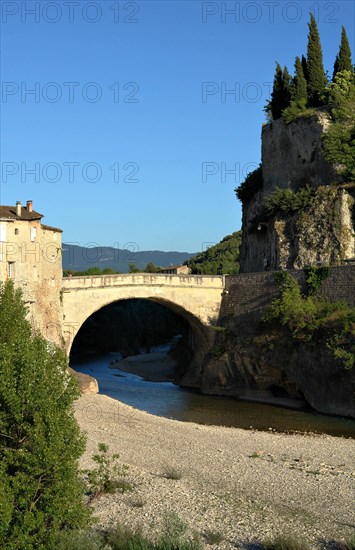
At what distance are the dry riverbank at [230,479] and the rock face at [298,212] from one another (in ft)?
53.4

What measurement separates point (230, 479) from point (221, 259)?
81.5 metres

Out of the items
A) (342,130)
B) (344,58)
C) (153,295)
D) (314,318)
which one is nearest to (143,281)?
(153,295)

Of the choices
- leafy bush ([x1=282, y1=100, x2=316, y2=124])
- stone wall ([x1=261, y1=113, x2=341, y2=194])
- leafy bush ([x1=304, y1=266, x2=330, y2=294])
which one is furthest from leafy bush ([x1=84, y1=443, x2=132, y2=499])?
leafy bush ([x1=282, y1=100, x2=316, y2=124])

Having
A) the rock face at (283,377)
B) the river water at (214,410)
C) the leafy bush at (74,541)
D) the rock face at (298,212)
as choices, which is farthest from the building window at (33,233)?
the leafy bush at (74,541)

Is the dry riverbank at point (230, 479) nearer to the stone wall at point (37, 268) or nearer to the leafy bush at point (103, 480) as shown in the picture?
the leafy bush at point (103, 480)

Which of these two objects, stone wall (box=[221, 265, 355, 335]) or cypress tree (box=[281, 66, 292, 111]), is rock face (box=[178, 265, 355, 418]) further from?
cypress tree (box=[281, 66, 292, 111])

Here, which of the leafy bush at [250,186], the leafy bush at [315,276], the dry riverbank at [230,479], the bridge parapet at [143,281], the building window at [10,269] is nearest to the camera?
the dry riverbank at [230,479]

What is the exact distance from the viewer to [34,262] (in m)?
35.4

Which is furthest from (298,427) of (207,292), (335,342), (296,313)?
(207,292)

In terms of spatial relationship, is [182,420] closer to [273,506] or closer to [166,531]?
[273,506]

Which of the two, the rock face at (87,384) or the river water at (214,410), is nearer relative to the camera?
the river water at (214,410)

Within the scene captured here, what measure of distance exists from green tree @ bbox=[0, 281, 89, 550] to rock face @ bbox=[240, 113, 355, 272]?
29.1 meters

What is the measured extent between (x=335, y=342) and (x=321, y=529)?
17.9 metres

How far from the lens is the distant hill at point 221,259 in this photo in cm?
9031
